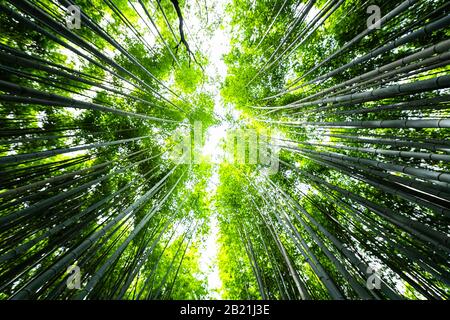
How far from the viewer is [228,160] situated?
726 centimetres

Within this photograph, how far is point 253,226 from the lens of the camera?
4871mm

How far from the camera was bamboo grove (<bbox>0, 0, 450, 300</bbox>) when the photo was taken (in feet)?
6.14

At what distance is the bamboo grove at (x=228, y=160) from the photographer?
73.6 inches

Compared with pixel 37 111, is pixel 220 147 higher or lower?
lower

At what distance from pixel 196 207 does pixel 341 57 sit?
491cm

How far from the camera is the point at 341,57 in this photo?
4.11 meters

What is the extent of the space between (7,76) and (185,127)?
428 centimetres
